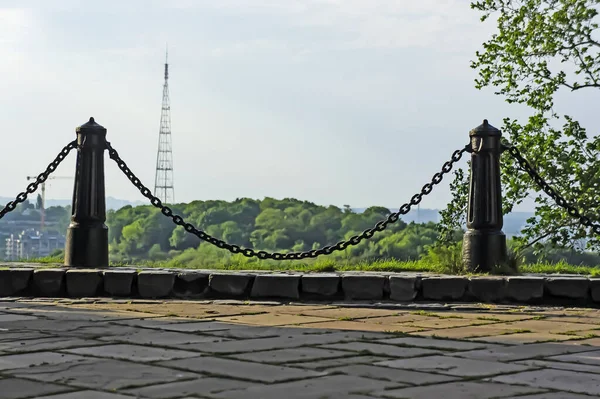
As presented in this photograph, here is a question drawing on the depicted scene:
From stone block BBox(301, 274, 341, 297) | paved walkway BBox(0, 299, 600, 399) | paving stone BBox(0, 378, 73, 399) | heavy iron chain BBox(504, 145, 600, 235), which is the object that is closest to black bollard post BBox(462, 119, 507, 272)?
heavy iron chain BBox(504, 145, 600, 235)

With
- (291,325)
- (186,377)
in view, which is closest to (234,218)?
(291,325)

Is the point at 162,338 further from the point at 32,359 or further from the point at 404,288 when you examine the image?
the point at 404,288

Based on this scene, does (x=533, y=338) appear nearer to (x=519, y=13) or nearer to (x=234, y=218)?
(x=519, y=13)

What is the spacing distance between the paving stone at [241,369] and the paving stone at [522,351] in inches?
41.5

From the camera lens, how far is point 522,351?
5418 mm

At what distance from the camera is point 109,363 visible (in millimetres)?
4836

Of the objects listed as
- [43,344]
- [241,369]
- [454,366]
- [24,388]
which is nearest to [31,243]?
[43,344]

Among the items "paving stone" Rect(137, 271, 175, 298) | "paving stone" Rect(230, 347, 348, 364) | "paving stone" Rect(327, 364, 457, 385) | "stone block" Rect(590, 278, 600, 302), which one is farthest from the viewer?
"paving stone" Rect(137, 271, 175, 298)

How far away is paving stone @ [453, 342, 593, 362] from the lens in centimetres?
517

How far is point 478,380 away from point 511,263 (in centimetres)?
475

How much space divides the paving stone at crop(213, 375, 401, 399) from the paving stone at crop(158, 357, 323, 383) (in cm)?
13

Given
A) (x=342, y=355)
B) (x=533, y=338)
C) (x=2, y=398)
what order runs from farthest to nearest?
(x=533, y=338)
(x=342, y=355)
(x=2, y=398)

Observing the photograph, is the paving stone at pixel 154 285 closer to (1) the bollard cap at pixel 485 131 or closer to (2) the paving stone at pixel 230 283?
(2) the paving stone at pixel 230 283

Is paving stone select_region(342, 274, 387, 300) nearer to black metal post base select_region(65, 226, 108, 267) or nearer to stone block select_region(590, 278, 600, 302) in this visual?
stone block select_region(590, 278, 600, 302)
